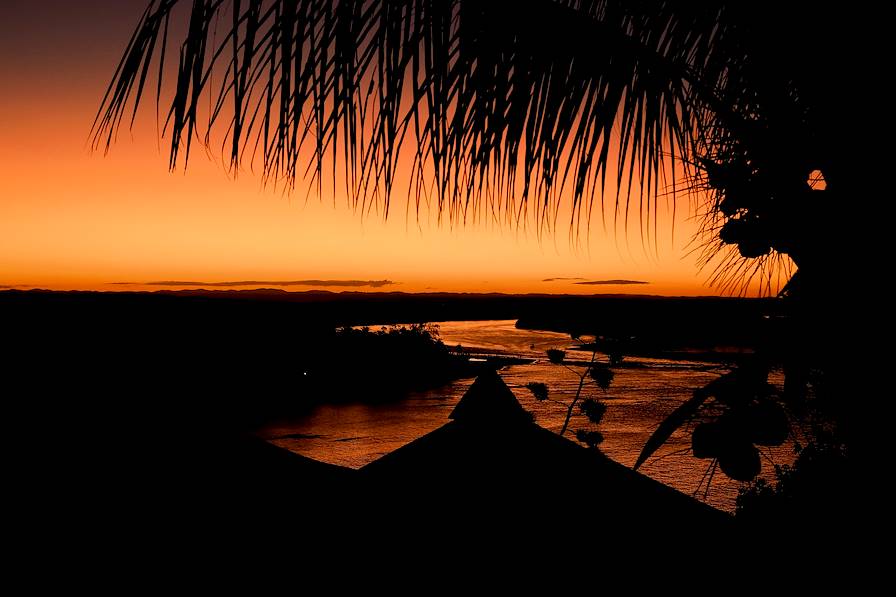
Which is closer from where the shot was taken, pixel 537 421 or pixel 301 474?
pixel 301 474

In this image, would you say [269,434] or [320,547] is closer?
[320,547]

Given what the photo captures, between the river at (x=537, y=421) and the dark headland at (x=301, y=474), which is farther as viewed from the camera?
the river at (x=537, y=421)

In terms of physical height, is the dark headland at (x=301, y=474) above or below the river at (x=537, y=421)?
above

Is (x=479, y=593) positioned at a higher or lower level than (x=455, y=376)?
higher

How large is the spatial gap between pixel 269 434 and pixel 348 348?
1342 centimetres

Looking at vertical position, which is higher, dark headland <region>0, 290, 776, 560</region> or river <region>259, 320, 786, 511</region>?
dark headland <region>0, 290, 776, 560</region>

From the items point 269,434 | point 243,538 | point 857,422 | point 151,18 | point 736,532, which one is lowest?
point 269,434

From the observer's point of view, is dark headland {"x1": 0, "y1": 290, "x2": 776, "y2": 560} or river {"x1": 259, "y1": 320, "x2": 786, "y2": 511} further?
river {"x1": 259, "y1": 320, "x2": 786, "y2": 511}

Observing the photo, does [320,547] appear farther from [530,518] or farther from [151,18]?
[151,18]

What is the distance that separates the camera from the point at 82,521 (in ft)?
8.74

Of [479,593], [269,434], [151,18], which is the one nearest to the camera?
[151,18]

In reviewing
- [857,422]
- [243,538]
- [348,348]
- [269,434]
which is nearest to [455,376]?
[348,348]

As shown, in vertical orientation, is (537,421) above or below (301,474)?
below

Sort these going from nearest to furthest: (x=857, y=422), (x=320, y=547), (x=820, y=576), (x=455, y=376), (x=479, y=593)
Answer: (x=857, y=422), (x=820, y=576), (x=479, y=593), (x=320, y=547), (x=455, y=376)
